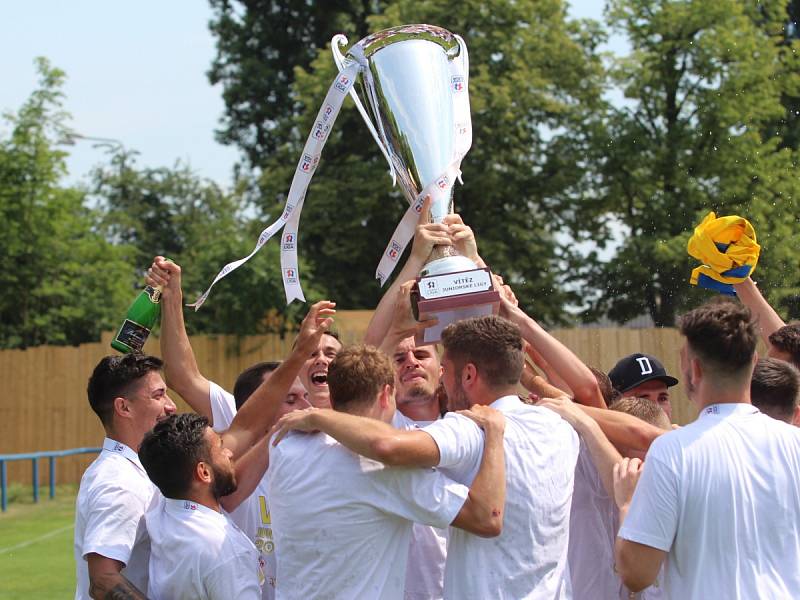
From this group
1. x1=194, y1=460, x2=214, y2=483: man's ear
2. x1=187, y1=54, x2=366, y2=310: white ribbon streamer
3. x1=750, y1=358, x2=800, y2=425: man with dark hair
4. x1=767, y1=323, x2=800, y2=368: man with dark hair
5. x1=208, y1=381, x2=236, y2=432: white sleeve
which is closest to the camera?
x1=194, y1=460, x2=214, y2=483: man's ear

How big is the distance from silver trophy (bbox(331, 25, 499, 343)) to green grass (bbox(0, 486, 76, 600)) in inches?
246

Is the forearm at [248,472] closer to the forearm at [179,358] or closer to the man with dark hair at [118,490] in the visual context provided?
the man with dark hair at [118,490]

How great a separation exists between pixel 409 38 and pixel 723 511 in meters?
3.31

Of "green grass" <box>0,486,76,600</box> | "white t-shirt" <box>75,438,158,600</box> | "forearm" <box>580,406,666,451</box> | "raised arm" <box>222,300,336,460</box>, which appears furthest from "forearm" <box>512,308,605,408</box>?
"green grass" <box>0,486,76,600</box>

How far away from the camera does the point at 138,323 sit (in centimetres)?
542

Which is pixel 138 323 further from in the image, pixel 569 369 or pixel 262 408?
pixel 569 369

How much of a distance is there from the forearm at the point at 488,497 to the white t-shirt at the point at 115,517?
1.54m

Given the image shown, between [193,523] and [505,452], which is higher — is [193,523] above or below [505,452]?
below

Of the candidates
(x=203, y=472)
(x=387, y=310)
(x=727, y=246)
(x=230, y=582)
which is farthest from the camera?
(x=727, y=246)

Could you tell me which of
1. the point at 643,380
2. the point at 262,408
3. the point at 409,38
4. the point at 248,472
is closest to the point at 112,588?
the point at 248,472

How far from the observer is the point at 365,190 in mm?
23141

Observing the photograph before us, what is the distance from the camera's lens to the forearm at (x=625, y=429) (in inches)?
169

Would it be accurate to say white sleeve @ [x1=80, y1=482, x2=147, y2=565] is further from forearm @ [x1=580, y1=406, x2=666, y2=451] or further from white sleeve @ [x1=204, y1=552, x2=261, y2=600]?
forearm @ [x1=580, y1=406, x2=666, y2=451]

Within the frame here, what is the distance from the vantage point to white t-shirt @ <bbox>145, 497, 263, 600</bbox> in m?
4.09
